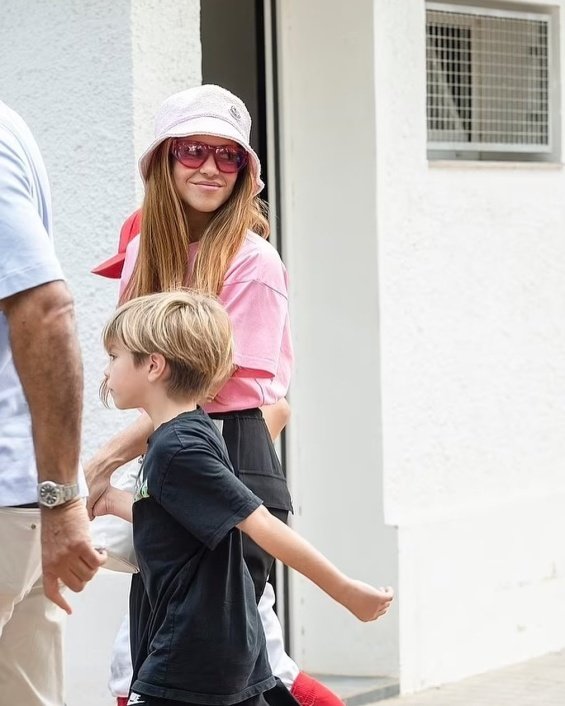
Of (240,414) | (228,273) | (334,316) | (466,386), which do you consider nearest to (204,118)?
(228,273)

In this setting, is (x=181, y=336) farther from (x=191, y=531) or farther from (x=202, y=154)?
(x=202, y=154)

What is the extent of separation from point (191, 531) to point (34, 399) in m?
0.43

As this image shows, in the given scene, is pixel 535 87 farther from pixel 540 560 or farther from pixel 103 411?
pixel 103 411

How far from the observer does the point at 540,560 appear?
6395 mm

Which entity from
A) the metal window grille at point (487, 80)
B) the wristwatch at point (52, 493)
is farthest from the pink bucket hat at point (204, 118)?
the metal window grille at point (487, 80)

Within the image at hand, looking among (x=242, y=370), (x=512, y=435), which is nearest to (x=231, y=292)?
(x=242, y=370)

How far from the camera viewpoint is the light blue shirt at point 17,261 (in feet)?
9.82

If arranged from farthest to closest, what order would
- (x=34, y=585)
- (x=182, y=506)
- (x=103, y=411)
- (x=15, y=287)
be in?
(x=103, y=411) < (x=34, y=585) < (x=182, y=506) < (x=15, y=287)

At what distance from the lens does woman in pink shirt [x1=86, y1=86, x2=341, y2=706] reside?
3602 mm

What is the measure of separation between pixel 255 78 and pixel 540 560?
2.25 m

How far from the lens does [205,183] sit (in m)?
3.74

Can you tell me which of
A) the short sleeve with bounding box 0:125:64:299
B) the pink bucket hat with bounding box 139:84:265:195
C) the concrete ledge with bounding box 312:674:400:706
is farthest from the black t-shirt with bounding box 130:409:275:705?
the concrete ledge with bounding box 312:674:400:706

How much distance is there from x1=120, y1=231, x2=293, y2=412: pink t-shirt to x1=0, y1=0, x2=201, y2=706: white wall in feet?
4.76

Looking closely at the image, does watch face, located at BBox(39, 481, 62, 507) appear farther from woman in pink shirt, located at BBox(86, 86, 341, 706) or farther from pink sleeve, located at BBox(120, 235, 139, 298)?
pink sleeve, located at BBox(120, 235, 139, 298)
